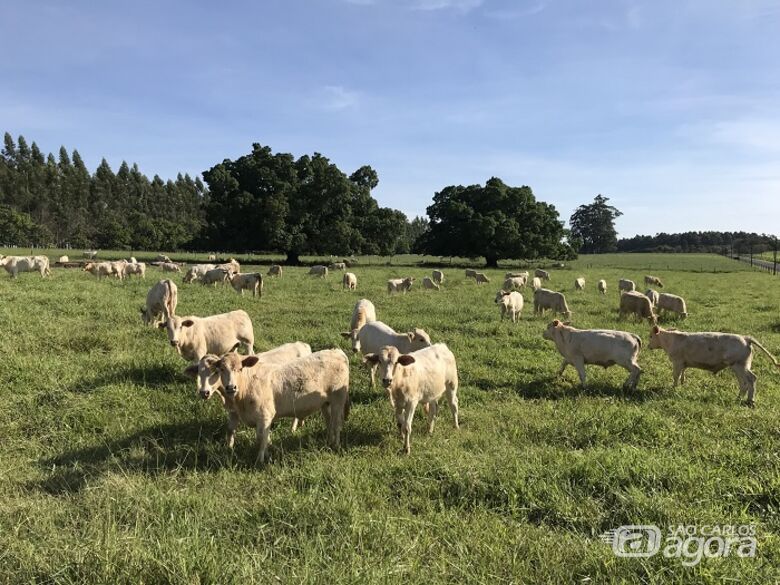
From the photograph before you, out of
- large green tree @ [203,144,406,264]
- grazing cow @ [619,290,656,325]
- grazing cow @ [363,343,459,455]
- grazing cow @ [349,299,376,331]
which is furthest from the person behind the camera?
large green tree @ [203,144,406,264]

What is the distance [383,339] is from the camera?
10172 millimetres

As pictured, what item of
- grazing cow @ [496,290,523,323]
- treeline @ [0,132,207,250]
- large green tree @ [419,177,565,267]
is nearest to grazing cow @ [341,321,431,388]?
grazing cow @ [496,290,523,323]

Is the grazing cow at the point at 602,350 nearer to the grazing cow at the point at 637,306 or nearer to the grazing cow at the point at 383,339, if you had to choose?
the grazing cow at the point at 383,339

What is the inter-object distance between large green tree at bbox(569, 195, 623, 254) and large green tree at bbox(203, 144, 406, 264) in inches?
4558

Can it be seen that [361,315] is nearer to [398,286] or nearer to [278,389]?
[278,389]

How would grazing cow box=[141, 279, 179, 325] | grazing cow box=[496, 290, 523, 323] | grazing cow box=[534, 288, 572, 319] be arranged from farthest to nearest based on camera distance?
grazing cow box=[534, 288, 572, 319], grazing cow box=[496, 290, 523, 323], grazing cow box=[141, 279, 179, 325]

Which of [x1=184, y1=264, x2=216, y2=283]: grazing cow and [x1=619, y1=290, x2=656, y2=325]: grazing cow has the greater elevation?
[x1=184, y1=264, x2=216, y2=283]: grazing cow

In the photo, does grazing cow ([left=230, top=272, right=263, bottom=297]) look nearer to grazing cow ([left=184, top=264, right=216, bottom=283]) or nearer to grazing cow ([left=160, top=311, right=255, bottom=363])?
grazing cow ([left=184, top=264, right=216, bottom=283])

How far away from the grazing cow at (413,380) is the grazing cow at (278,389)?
0.66m

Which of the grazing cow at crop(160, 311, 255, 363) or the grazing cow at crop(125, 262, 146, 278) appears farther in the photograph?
the grazing cow at crop(125, 262, 146, 278)

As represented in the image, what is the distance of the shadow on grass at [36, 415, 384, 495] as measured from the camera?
5.64m

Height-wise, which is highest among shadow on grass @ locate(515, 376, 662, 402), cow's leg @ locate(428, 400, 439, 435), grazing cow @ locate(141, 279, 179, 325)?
grazing cow @ locate(141, 279, 179, 325)

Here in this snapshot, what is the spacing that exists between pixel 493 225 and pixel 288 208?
23000 mm

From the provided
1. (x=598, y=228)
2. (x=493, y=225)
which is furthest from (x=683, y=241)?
(x=493, y=225)
